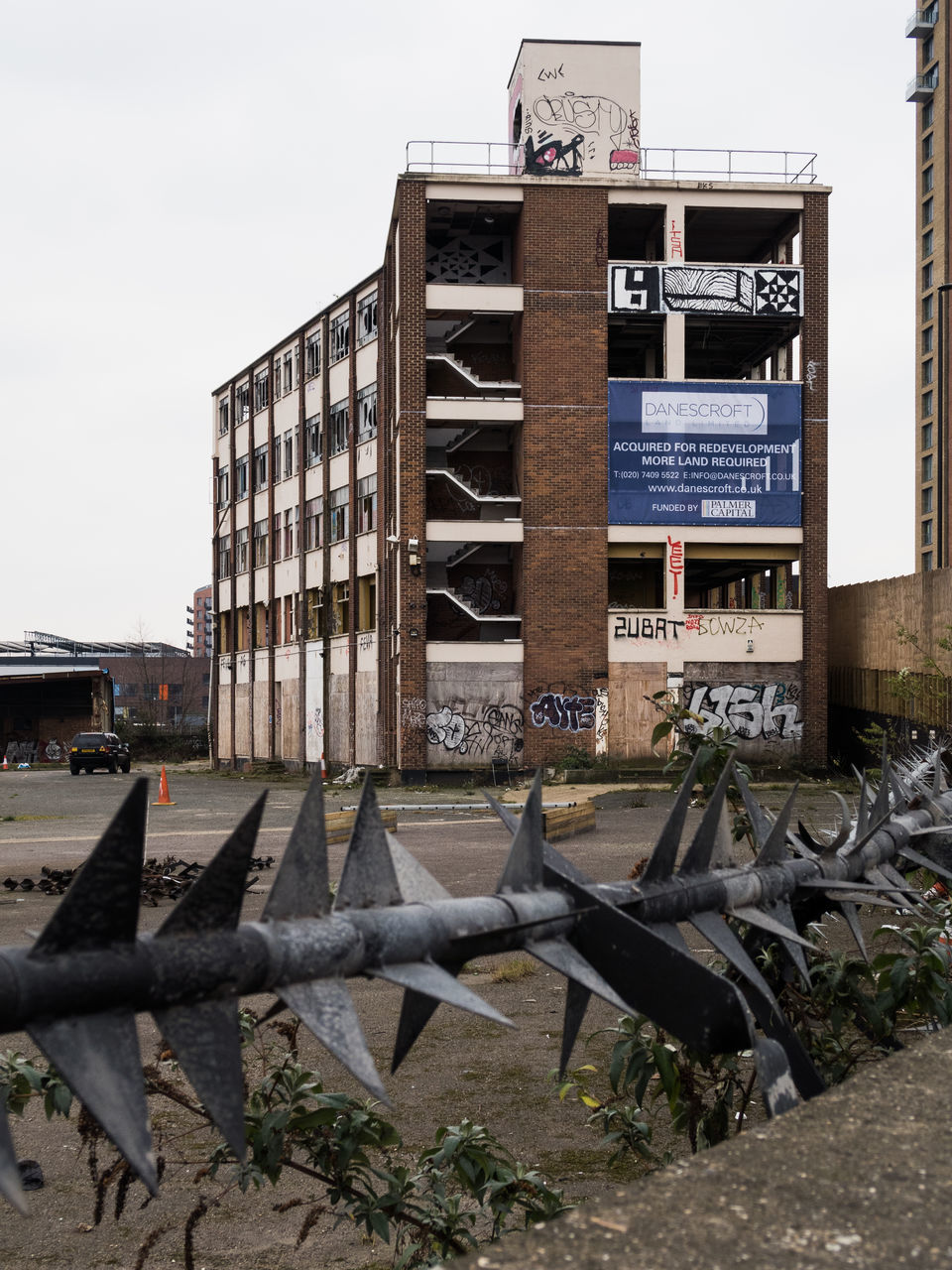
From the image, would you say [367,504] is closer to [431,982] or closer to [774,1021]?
[774,1021]

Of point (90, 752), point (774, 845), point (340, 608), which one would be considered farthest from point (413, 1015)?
point (90, 752)

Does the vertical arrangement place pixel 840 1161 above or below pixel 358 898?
below

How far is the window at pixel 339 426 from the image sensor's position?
1860 inches

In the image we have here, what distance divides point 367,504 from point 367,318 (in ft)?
23.2

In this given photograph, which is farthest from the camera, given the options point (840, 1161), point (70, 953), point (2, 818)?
point (2, 818)

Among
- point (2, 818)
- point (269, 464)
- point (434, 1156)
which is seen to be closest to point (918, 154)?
point (269, 464)

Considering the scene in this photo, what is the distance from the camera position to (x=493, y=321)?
134ft

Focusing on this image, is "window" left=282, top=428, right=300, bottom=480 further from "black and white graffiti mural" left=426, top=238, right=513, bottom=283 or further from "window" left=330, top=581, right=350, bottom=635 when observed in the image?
"black and white graffiti mural" left=426, top=238, right=513, bottom=283

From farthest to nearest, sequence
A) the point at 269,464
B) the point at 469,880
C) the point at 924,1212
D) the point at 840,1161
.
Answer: the point at 269,464
the point at 469,880
the point at 840,1161
the point at 924,1212

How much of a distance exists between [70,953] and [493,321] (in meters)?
41.1

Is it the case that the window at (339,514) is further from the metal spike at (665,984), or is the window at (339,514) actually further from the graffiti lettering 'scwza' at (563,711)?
the metal spike at (665,984)

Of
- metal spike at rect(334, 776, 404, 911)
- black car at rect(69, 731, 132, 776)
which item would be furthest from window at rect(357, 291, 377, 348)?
metal spike at rect(334, 776, 404, 911)

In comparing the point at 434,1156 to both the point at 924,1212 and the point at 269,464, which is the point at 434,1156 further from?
the point at 269,464

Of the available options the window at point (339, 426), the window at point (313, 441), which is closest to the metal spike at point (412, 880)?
the window at point (339, 426)
